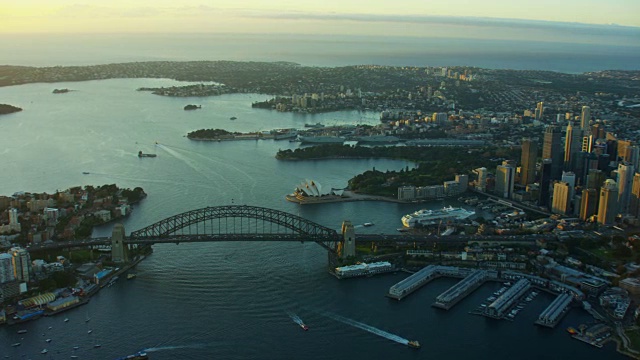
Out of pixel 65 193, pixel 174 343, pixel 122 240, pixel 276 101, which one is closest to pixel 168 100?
pixel 276 101

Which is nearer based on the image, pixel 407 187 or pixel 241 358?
pixel 241 358

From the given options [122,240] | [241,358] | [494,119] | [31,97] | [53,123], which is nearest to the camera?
[241,358]

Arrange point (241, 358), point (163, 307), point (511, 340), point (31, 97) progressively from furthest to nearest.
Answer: point (31, 97)
point (163, 307)
point (511, 340)
point (241, 358)

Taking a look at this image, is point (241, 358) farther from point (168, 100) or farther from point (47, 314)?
point (168, 100)

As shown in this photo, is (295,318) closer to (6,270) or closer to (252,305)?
(252,305)

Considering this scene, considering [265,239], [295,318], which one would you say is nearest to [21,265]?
[265,239]

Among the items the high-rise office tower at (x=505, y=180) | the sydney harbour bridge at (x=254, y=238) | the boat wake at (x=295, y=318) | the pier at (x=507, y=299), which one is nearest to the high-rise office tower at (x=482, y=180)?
the high-rise office tower at (x=505, y=180)
